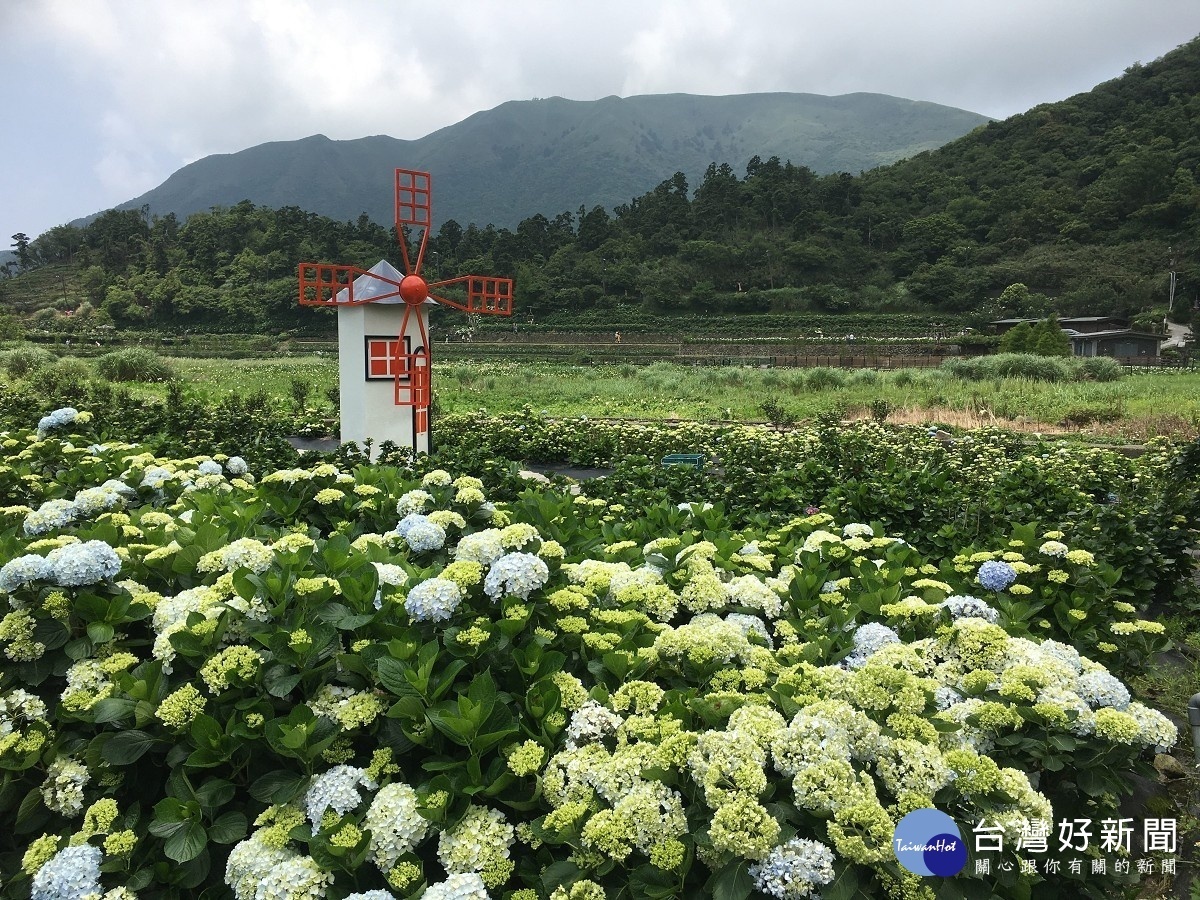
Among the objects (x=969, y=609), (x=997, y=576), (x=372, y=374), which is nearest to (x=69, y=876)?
(x=969, y=609)

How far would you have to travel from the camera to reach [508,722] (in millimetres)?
1550

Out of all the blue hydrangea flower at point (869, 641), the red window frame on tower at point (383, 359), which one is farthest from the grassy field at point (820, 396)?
the blue hydrangea flower at point (869, 641)

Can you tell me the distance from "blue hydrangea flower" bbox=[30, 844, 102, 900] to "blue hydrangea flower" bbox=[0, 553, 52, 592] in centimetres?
73

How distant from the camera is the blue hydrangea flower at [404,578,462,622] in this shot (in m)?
1.73

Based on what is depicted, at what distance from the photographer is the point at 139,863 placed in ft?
5.14

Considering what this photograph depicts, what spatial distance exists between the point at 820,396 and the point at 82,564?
16066 millimetres

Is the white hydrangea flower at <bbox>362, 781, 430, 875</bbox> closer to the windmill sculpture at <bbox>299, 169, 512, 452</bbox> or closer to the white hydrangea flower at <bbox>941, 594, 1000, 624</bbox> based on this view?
the white hydrangea flower at <bbox>941, 594, 1000, 624</bbox>

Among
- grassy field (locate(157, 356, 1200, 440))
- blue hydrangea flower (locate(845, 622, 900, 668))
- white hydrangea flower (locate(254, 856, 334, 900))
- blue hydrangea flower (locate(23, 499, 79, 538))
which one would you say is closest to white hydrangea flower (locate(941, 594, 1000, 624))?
blue hydrangea flower (locate(845, 622, 900, 668))

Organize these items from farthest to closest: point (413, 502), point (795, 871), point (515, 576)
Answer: point (413, 502) → point (515, 576) → point (795, 871)

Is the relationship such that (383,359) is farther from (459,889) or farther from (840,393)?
(840,393)

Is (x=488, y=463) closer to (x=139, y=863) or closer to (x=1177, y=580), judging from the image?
(x=139, y=863)

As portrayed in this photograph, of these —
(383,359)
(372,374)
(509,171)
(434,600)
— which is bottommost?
(434,600)

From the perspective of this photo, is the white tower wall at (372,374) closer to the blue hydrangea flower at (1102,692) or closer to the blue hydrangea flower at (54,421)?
the blue hydrangea flower at (54,421)

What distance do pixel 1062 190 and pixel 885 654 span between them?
68.0 meters
